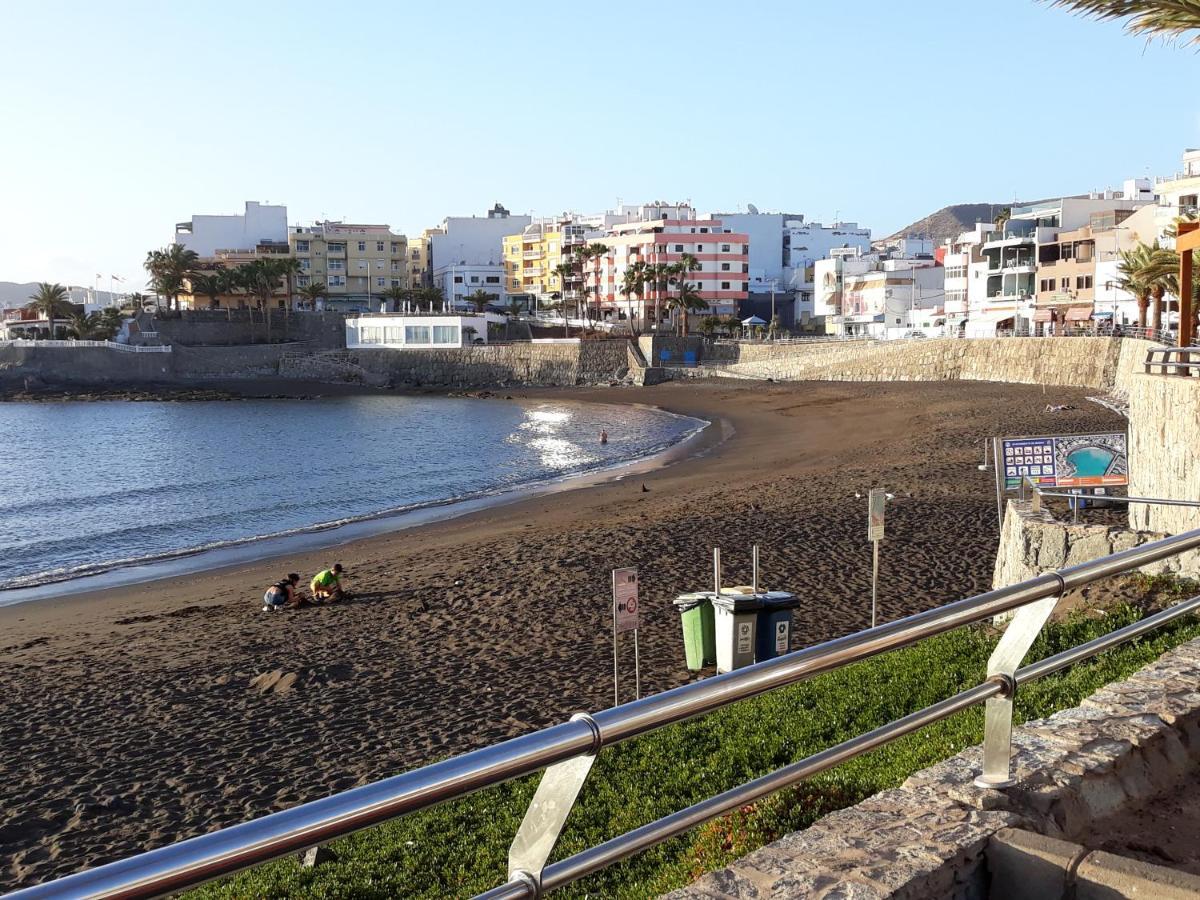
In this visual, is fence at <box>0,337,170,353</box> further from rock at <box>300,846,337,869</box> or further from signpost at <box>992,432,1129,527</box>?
rock at <box>300,846,337,869</box>

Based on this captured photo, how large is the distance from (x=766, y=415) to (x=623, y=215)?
69321 mm

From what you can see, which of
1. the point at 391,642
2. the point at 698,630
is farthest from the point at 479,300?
the point at 698,630

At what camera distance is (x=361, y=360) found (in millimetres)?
96938

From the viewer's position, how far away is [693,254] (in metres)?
102

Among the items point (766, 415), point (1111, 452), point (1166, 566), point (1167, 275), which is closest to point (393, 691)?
point (1166, 566)

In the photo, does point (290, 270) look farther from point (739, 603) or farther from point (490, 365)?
point (739, 603)

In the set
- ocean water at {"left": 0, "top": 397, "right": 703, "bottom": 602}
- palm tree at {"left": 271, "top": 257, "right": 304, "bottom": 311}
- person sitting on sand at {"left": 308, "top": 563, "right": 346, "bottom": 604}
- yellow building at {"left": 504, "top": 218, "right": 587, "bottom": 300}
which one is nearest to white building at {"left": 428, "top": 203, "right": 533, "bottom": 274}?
yellow building at {"left": 504, "top": 218, "right": 587, "bottom": 300}

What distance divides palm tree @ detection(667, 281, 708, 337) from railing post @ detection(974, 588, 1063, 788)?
86.4 m

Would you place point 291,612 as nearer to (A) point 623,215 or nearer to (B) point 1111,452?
Answer: (B) point 1111,452

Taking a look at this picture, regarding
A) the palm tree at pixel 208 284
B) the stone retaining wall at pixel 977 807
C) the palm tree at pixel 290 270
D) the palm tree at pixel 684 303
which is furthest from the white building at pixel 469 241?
the stone retaining wall at pixel 977 807

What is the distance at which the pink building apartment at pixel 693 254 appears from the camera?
10212 cm

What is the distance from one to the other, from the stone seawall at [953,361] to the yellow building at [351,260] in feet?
171

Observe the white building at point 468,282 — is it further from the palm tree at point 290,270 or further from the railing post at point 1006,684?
the railing post at point 1006,684

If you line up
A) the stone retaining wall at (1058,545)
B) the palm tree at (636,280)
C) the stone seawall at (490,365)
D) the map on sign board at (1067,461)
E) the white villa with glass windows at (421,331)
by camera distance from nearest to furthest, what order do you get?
the stone retaining wall at (1058,545), the map on sign board at (1067,461), the stone seawall at (490,365), the white villa with glass windows at (421,331), the palm tree at (636,280)
